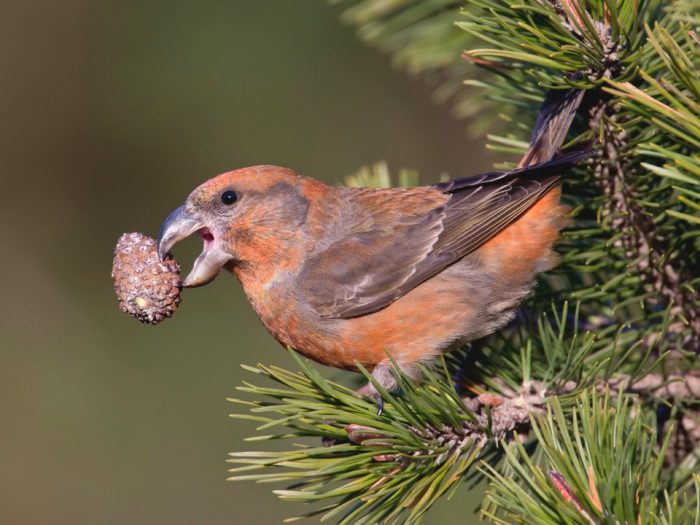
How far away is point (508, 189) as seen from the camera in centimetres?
301

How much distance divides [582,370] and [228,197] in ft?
4.71

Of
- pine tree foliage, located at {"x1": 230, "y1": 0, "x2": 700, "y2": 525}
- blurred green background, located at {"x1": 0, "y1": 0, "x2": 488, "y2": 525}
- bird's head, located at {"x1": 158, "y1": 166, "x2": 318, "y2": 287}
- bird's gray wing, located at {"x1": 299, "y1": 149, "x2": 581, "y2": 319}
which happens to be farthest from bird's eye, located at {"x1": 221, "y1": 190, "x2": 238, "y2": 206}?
blurred green background, located at {"x1": 0, "y1": 0, "x2": 488, "y2": 525}

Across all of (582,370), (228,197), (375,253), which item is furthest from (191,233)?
(582,370)

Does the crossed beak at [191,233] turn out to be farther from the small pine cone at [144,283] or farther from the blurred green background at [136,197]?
the blurred green background at [136,197]

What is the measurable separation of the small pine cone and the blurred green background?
285 centimetres

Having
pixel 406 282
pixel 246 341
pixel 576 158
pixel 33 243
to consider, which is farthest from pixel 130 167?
pixel 576 158

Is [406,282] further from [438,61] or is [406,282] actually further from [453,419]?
[453,419]

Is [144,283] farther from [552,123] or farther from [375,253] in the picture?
[552,123]

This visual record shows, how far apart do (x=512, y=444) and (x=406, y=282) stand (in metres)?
0.91

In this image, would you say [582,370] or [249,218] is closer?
[582,370]

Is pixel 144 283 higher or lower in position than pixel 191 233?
lower

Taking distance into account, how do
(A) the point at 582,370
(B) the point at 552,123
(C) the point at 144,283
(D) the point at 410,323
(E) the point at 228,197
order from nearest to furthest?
1. (A) the point at 582,370
2. (B) the point at 552,123
3. (C) the point at 144,283
4. (D) the point at 410,323
5. (E) the point at 228,197

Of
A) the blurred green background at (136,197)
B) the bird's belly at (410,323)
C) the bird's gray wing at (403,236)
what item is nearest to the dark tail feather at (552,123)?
the bird's gray wing at (403,236)

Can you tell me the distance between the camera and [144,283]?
2529 millimetres
